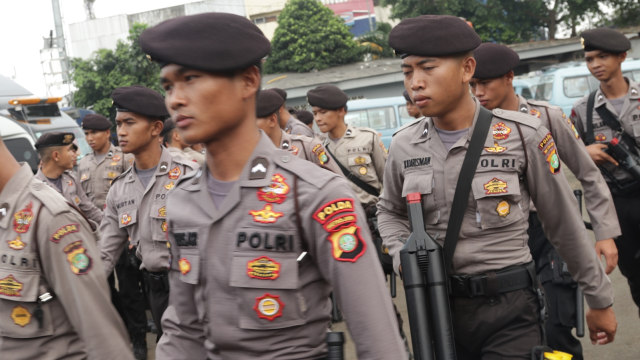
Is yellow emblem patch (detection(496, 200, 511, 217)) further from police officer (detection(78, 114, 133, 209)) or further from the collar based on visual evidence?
police officer (detection(78, 114, 133, 209))

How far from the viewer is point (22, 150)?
10.6 m

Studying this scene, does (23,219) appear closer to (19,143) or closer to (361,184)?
(361,184)

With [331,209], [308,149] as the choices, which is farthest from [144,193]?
[331,209]

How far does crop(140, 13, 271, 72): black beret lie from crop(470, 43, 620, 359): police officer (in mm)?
2203

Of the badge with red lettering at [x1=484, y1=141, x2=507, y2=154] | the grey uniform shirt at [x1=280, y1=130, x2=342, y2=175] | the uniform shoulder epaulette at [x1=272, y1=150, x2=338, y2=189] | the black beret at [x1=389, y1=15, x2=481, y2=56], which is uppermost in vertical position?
the black beret at [x1=389, y1=15, x2=481, y2=56]

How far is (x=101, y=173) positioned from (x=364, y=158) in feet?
12.7

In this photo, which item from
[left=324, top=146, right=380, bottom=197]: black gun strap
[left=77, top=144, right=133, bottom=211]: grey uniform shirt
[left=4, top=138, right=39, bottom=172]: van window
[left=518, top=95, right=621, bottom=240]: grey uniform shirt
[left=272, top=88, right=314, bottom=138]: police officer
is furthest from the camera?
[left=4, top=138, right=39, bottom=172]: van window

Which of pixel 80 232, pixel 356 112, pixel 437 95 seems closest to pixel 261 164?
pixel 80 232

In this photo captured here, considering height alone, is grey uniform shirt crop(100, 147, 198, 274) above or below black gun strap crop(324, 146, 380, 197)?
above

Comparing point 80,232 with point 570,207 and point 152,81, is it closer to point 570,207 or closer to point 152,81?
point 570,207

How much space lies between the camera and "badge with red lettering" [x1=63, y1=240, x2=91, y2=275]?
8.57 ft

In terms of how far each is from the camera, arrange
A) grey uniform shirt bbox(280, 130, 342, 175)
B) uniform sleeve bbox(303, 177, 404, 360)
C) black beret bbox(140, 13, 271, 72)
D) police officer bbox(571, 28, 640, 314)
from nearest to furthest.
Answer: uniform sleeve bbox(303, 177, 404, 360) → black beret bbox(140, 13, 271, 72) → police officer bbox(571, 28, 640, 314) → grey uniform shirt bbox(280, 130, 342, 175)

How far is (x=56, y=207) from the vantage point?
2734 millimetres

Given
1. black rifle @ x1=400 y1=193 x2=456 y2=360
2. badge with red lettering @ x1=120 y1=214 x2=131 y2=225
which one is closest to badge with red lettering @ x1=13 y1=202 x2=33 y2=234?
black rifle @ x1=400 y1=193 x2=456 y2=360
